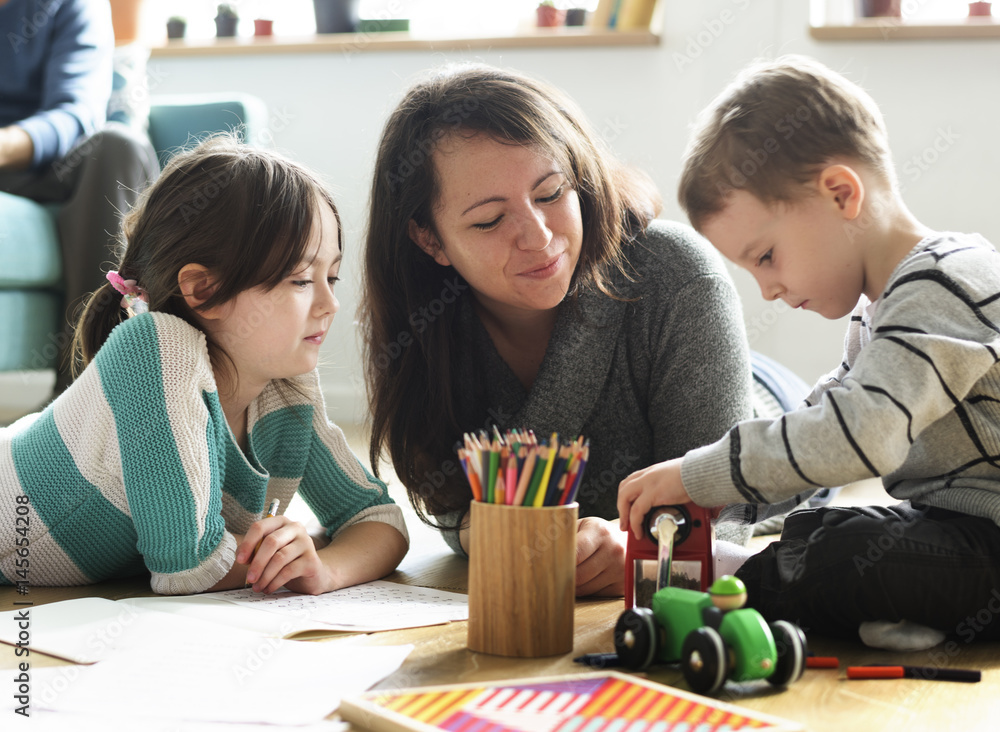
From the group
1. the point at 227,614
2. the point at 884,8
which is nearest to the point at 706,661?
the point at 227,614

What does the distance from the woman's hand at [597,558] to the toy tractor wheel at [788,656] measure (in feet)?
0.97

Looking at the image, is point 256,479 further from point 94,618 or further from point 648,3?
point 648,3

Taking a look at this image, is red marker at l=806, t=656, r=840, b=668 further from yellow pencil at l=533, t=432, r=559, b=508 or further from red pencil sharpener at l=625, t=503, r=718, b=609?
yellow pencil at l=533, t=432, r=559, b=508

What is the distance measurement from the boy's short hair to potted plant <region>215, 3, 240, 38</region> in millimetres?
2527

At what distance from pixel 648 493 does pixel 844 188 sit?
1.15 feet

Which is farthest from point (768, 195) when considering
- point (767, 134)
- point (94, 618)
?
point (94, 618)

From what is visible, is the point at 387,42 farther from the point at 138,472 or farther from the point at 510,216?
the point at 138,472

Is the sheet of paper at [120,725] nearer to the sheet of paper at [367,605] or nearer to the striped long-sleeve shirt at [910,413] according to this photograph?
the sheet of paper at [367,605]

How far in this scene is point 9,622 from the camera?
95 cm

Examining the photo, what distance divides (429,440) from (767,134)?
55cm

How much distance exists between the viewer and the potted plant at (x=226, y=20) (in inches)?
123

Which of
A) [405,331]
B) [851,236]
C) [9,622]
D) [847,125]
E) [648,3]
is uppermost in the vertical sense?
[648,3]

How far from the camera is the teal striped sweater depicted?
3.28 feet

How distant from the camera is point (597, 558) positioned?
1037 millimetres
